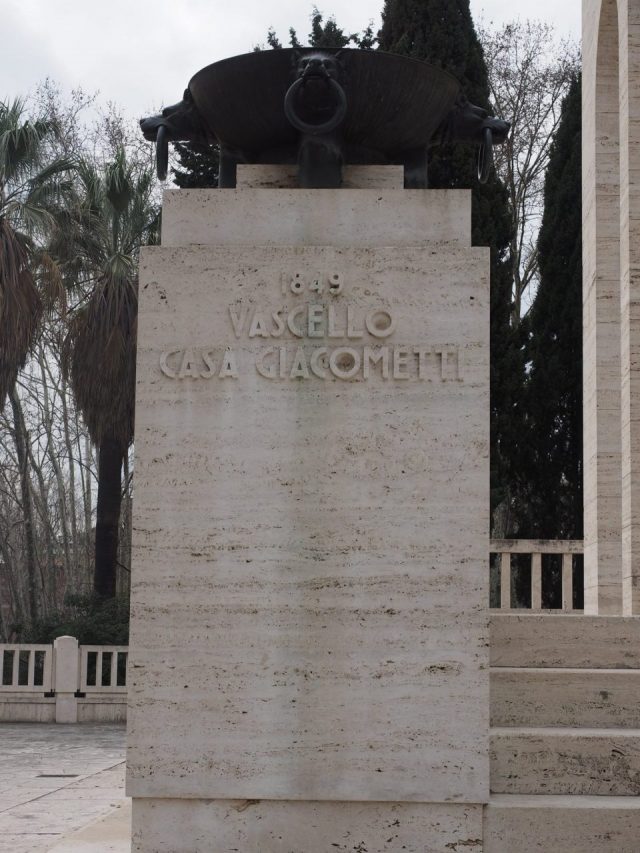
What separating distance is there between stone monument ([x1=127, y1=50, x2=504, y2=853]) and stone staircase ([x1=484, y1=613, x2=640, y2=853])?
0.32 m

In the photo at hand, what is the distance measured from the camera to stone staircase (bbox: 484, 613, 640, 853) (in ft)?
13.9

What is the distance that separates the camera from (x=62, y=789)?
8758 millimetres

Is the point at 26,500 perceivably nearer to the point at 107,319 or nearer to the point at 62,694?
the point at 107,319

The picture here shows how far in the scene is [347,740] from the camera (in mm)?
4203

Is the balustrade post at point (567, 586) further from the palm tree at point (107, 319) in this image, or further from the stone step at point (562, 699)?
the palm tree at point (107, 319)

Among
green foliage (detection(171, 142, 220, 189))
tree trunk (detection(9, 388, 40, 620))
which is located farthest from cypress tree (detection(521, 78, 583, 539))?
tree trunk (detection(9, 388, 40, 620))

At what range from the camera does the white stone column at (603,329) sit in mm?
9727

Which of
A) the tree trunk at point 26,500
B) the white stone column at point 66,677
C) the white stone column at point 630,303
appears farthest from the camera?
the tree trunk at point 26,500

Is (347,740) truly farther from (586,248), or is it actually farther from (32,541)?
(32,541)

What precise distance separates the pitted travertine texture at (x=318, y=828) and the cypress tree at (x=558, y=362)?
44.7ft

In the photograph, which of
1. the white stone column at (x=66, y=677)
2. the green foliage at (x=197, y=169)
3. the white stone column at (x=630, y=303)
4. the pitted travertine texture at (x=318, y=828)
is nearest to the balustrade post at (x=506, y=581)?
the white stone column at (x=630, y=303)

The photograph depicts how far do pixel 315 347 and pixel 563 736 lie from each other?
1958 millimetres

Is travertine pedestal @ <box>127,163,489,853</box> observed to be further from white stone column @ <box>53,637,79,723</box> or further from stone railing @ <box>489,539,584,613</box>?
A: white stone column @ <box>53,637,79,723</box>

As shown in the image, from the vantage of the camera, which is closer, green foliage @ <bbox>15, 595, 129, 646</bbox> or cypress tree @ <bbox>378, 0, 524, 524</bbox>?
cypress tree @ <bbox>378, 0, 524, 524</bbox>
